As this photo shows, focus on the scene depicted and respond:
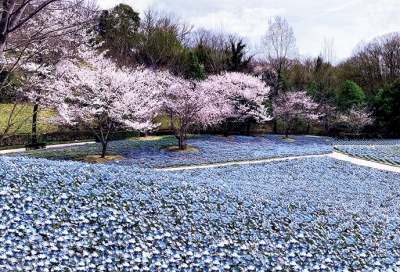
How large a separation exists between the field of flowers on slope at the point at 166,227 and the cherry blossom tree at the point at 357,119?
32.5 meters

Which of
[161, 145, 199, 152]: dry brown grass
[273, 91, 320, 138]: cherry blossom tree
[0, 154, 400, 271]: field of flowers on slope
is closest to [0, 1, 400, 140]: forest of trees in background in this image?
[273, 91, 320, 138]: cherry blossom tree

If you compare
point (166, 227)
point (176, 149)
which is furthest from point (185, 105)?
point (166, 227)

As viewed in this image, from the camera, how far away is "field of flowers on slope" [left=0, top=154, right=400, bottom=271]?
4602mm

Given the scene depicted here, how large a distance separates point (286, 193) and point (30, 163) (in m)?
7.08

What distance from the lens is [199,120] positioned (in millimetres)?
23406

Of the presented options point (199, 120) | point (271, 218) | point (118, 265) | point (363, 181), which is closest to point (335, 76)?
point (199, 120)

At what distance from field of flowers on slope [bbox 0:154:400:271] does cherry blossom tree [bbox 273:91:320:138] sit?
93.5 ft

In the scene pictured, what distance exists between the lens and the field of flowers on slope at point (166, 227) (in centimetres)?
460

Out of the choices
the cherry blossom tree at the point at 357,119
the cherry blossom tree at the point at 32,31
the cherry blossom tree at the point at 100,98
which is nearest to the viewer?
the cherry blossom tree at the point at 32,31

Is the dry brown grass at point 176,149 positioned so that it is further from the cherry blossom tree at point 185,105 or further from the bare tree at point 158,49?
the bare tree at point 158,49

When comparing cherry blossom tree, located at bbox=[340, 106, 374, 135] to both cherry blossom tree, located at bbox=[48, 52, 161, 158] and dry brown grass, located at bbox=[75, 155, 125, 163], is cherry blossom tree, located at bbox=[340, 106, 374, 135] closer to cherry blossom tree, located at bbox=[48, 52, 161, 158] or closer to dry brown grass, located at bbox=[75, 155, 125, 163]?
cherry blossom tree, located at bbox=[48, 52, 161, 158]

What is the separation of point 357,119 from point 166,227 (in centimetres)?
3784

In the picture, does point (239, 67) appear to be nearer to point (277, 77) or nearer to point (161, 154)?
point (277, 77)

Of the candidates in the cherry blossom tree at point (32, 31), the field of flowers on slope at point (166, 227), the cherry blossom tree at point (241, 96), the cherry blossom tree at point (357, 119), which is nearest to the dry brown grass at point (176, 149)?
the cherry blossom tree at point (241, 96)
